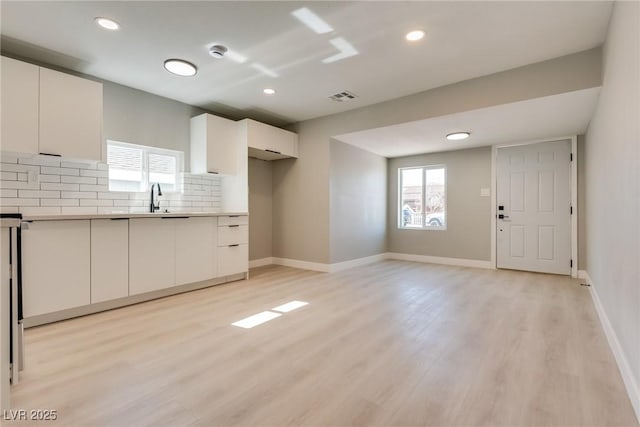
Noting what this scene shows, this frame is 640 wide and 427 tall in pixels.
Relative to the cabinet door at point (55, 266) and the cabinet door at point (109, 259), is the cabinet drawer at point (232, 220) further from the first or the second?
the cabinet door at point (55, 266)

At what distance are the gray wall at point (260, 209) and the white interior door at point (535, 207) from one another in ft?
13.0

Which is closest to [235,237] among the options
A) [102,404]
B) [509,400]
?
[102,404]

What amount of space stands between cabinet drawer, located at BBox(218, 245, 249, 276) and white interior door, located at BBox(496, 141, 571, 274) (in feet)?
13.7

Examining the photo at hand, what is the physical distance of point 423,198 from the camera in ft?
20.0

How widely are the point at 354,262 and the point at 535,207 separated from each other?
118 inches

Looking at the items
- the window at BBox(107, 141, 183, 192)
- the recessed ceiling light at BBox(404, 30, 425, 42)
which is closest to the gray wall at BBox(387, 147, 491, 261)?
the recessed ceiling light at BBox(404, 30, 425, 42)

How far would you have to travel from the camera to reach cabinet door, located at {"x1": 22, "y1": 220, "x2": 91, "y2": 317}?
8.09 feet

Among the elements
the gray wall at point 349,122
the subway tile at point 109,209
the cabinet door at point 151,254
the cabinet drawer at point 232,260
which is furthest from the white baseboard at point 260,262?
the subway tile at point 109,209

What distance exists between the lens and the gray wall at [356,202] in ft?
16.4

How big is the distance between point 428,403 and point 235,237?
318 centimetres

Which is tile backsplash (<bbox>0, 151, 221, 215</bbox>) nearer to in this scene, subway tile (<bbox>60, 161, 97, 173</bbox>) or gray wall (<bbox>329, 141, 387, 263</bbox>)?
subway tile (<bbox>60, 161, 97, 173</bbox>)

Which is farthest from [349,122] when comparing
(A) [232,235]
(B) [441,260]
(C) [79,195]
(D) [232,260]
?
(C) [79,195]

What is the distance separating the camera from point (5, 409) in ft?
4.70

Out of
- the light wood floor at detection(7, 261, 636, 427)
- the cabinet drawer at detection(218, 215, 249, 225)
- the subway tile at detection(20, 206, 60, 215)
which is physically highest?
the subway tile at detection(20, 206, 60, 215)
